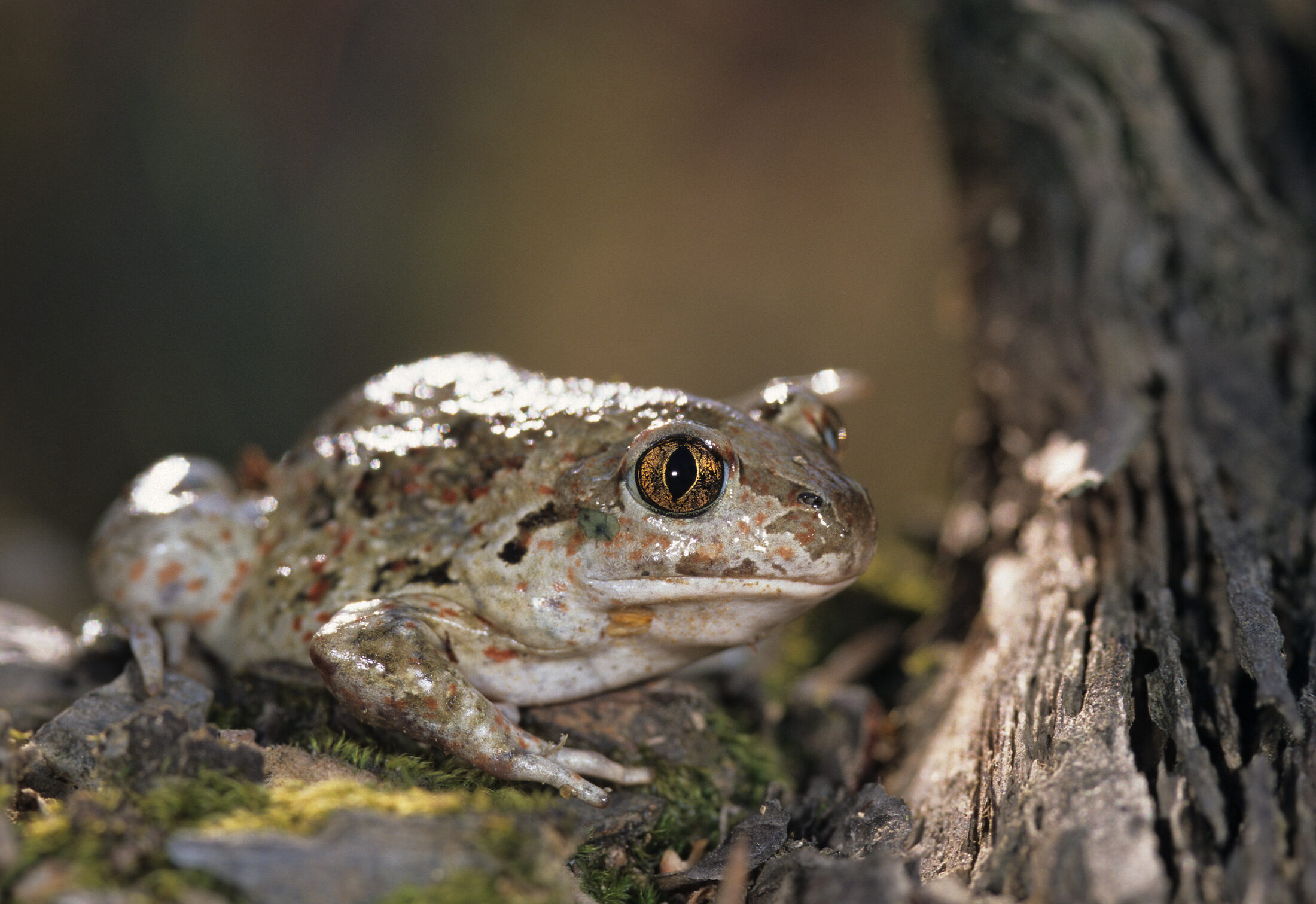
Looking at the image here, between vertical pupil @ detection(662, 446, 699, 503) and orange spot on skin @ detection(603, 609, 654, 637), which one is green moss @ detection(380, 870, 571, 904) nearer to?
orange spot on skin @ detection(603, 609, 654, 637)

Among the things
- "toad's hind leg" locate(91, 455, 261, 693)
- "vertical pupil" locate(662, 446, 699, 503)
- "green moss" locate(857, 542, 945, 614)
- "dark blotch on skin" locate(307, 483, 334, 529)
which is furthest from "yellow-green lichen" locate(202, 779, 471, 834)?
"green moss" locate(857, 542, 945, 614)

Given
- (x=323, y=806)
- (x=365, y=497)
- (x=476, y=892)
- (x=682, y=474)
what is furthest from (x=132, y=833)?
(x=682, y=474)

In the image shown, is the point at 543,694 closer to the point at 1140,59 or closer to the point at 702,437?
the point at 702,437

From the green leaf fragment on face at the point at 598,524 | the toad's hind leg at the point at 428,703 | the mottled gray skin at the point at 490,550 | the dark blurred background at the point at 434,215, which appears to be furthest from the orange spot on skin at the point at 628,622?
the dark blurred background at the point at 434,215

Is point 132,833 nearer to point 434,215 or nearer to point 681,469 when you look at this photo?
point 681,469

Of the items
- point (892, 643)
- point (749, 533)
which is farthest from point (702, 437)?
point (892, 643)

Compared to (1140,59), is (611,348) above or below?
below
